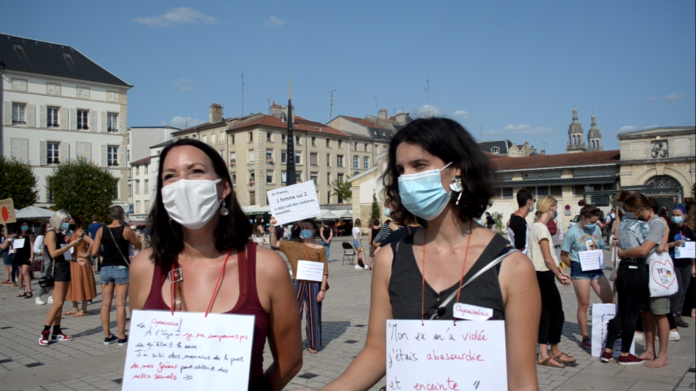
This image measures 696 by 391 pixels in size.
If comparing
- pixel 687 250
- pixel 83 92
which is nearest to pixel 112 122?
pixel 83 92

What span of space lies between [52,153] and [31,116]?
3996 millimetres

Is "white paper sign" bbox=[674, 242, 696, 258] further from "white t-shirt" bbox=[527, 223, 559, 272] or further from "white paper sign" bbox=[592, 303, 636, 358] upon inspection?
"white t-shirt" bbox=[527, 223, 559, 272]

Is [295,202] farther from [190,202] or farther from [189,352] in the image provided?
[189,352]

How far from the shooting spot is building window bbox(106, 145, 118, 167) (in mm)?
55531

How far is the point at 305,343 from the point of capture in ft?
26.0

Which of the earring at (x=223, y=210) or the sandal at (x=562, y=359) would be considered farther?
the sandal at (x=562, y=359)

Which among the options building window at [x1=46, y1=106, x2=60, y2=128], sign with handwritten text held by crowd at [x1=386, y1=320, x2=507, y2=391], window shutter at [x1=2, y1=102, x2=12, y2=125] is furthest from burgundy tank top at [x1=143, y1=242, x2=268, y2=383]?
building window at [x1=46, y1=106, x2=60, y2=128]

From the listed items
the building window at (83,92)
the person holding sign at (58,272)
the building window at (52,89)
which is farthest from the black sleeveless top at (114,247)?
the building window at (83,92)

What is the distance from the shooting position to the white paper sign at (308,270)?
751cm

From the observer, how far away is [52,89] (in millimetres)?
52719

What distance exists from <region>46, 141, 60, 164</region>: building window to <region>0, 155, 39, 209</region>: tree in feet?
29.7

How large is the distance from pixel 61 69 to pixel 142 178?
2562 cm

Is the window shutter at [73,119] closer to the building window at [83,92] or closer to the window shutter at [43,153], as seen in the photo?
the building window at [83,92]

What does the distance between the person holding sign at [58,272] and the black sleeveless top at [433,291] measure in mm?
7810
